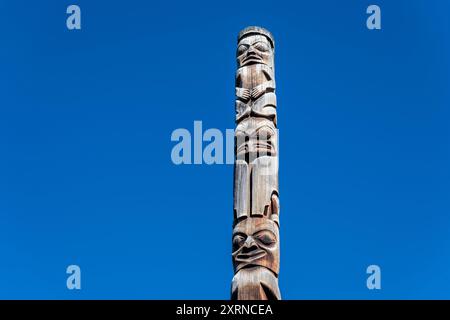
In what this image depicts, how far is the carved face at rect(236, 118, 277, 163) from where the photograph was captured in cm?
800

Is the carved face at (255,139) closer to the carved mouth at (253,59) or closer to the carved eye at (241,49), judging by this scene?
the carved mouth at (253,59)

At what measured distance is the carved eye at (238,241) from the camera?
24.1 ft

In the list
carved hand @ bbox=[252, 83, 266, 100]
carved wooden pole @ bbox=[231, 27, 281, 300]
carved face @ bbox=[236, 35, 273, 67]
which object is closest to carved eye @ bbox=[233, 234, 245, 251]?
carved wooden pole @ bbox=[231, 27, 281, 300]

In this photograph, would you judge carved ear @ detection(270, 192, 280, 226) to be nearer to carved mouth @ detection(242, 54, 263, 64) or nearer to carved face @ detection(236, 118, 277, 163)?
carved face @ detection(236, 118, 277, 163)

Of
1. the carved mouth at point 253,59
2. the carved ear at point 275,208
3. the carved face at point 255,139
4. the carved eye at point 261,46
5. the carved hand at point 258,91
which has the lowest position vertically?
the carved ear at point 275,208

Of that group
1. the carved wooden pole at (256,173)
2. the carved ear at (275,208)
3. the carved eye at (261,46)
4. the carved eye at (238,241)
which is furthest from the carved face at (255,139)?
the carved eye at (261,46)

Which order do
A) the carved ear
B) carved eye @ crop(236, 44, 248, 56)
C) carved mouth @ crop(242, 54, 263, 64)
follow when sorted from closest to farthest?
the carved ear → carved mouth @ crop(242, 54, 263, 64) → carved eye @ crop(236, 44, 248, 56)

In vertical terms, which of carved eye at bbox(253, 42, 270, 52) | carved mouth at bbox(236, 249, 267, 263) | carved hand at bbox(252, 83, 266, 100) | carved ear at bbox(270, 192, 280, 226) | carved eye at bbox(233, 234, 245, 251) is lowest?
carved mouth at bbox(236, 249, 267, 263)

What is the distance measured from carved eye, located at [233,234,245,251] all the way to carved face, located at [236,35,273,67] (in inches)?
96.7

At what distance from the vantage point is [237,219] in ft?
24.8
